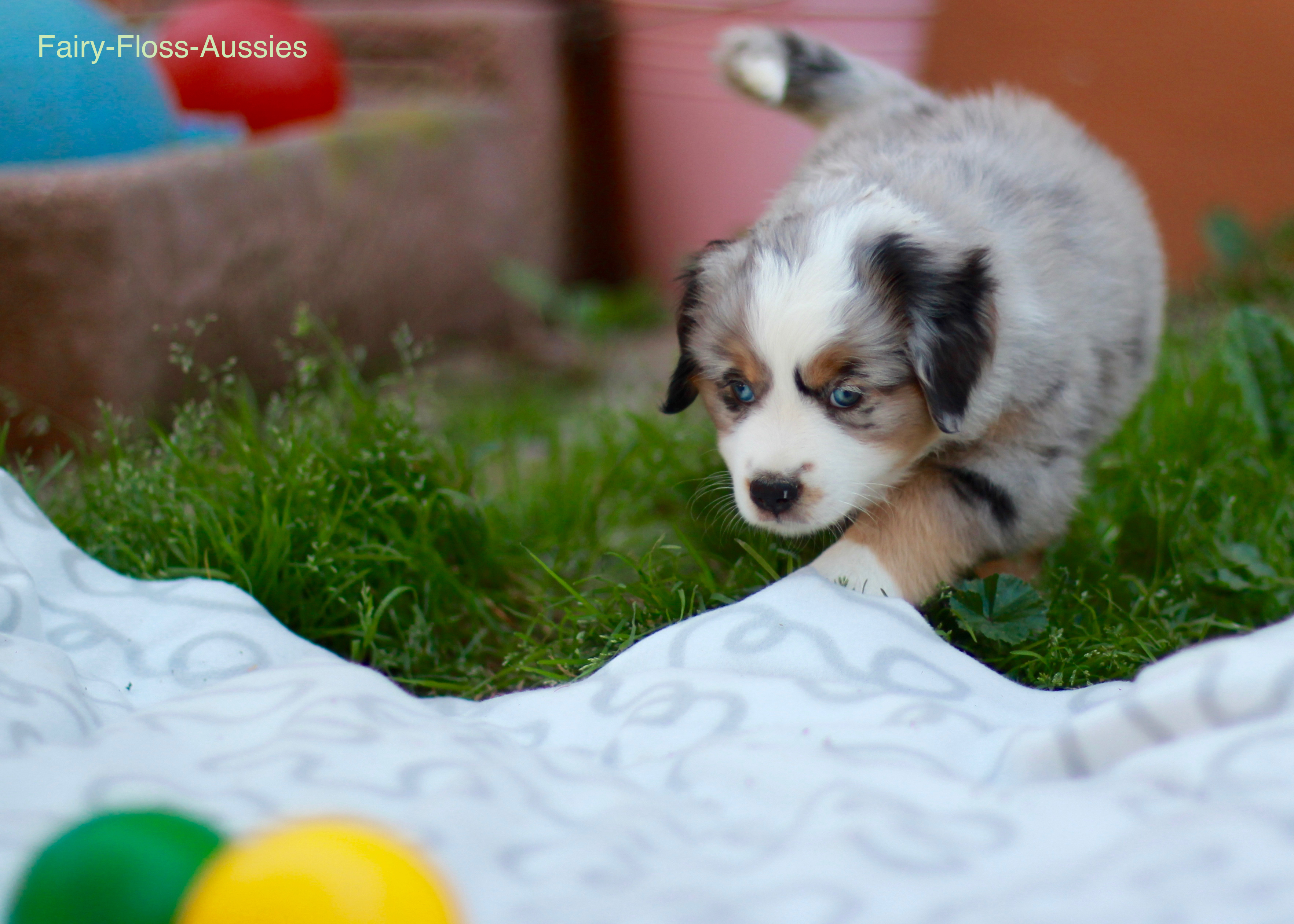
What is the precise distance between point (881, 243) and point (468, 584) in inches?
44.7

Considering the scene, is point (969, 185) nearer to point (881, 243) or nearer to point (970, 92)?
point (881, 243)

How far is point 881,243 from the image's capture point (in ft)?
6.40

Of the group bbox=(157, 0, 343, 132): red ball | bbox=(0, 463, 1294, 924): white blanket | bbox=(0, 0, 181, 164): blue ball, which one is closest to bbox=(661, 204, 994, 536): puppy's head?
bbox=(0, 463, 1294, 924): white blanket

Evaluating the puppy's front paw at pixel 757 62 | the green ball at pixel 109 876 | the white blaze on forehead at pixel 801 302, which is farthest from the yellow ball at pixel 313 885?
the puppy's front paw at pixel 757 62

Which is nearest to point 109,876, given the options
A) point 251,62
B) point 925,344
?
point 925,344

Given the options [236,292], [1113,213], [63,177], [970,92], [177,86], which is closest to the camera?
[1113,213]

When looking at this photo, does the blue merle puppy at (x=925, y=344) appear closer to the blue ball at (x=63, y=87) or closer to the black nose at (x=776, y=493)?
the black nose at (x=776, y=493)

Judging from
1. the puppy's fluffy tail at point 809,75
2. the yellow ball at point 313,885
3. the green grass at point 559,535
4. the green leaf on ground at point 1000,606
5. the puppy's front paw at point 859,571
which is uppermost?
the puppy's fluffy tail at point 809,75

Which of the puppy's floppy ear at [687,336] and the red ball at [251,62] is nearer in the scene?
the puppy's floppy ear at [687,336]

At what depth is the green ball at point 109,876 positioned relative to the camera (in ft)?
3.64

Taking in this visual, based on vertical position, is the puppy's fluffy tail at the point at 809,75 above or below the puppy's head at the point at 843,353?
above

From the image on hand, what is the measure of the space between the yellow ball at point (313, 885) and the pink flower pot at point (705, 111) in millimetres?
3807

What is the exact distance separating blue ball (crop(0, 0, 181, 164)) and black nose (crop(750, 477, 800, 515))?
2.45 meters

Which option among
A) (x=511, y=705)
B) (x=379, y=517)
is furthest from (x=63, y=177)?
(x=511, y=705)
